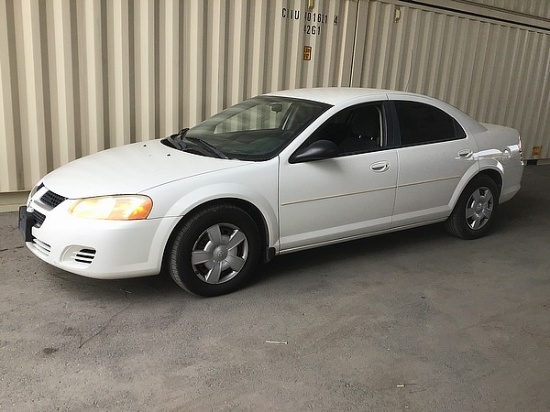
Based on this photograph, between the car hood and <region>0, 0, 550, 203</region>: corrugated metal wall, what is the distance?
172 cm

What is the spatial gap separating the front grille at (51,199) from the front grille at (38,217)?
92 mm

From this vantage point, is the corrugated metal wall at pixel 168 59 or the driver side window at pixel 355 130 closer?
the driver side window at pixel 355 130

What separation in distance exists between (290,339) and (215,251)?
899 mm

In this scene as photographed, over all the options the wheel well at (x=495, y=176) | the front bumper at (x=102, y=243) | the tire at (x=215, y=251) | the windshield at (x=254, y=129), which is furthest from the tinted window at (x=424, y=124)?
the front bumper at (x=102, y=243)

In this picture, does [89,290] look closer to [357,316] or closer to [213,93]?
[357,316]

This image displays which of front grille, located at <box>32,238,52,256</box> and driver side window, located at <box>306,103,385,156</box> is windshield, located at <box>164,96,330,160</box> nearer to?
driver side window, located at <box>306,103,385,156</box>

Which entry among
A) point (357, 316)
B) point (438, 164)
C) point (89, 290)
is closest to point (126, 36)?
point (89, 290)

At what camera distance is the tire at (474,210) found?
5711mm

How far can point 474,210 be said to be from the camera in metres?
5.87

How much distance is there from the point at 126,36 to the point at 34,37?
99 centimetres

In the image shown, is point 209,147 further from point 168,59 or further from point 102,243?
point 168,59

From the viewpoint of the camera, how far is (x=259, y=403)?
2953 millimetres

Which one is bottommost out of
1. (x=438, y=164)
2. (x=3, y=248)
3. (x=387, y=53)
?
(x=3, y=248)

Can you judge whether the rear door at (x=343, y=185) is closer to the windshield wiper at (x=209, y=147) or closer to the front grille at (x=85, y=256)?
the windshield wiper at (x=209, y=147)
